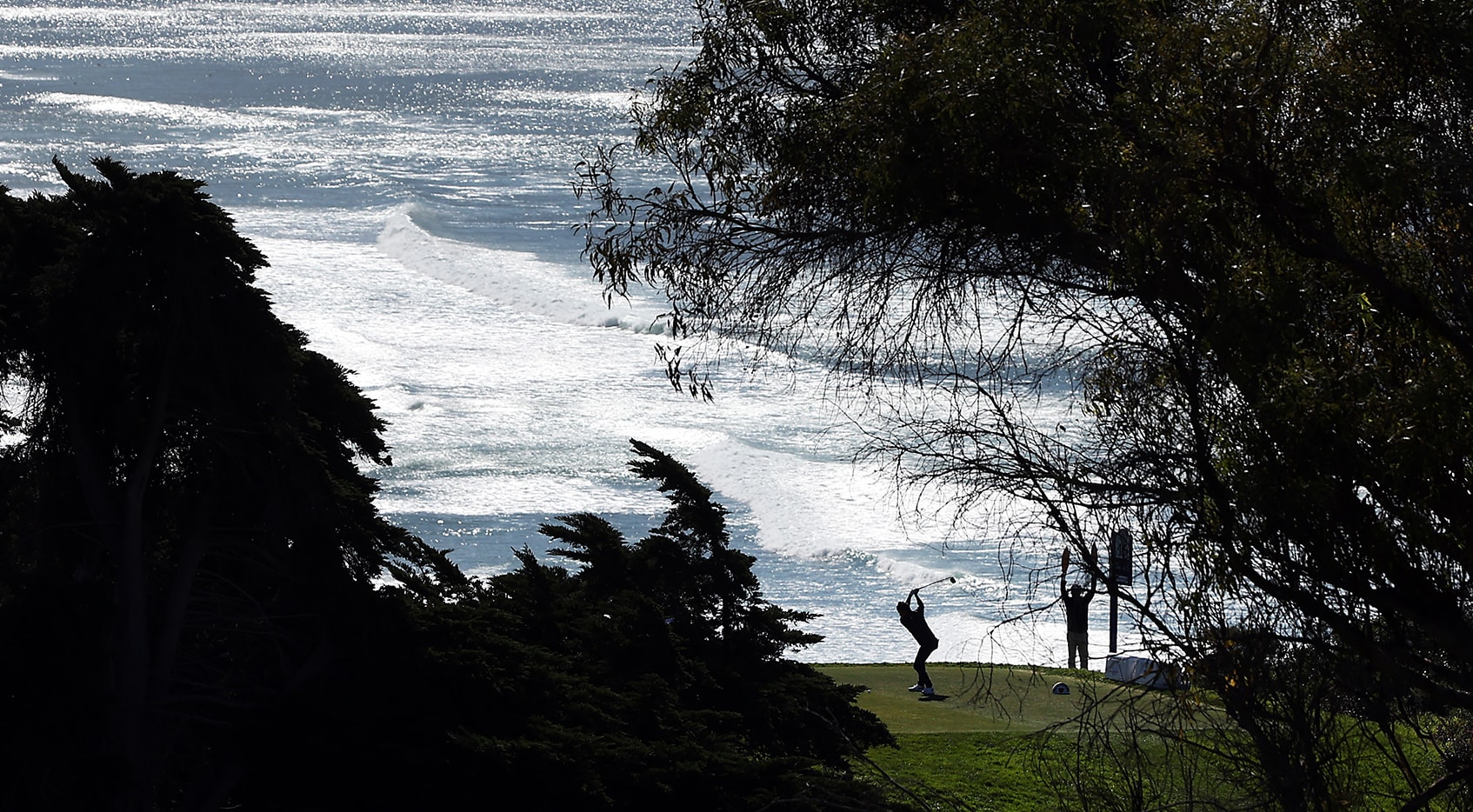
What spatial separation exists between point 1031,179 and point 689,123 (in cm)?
185

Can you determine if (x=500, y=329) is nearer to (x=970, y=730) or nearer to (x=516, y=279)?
(x=516, y=279)

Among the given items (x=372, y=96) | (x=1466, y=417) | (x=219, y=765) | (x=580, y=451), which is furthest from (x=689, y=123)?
(x=372, y=96)

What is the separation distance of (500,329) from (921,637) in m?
28.1

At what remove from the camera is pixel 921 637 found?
53.4ft

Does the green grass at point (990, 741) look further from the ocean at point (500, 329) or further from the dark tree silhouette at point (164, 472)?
the dark tree silhouette at point (164, 472)

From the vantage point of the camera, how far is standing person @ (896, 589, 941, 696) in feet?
52.3

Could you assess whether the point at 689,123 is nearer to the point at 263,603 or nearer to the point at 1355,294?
the point at 1355,294

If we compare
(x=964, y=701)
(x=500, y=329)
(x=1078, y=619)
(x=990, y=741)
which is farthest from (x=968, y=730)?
(x=500, y=329)

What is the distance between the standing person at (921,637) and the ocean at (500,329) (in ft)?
2.29

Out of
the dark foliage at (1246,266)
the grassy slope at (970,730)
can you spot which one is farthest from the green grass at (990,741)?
the dark foliage at (1246,266)

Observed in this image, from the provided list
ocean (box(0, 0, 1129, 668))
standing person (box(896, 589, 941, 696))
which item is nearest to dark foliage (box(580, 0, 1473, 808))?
ocean (box(0, 0, 1129, 668))

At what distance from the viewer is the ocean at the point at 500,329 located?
25.4 metres

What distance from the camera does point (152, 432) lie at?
8992 mm

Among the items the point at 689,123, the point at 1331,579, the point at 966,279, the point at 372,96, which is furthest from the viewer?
the point at 372,96
